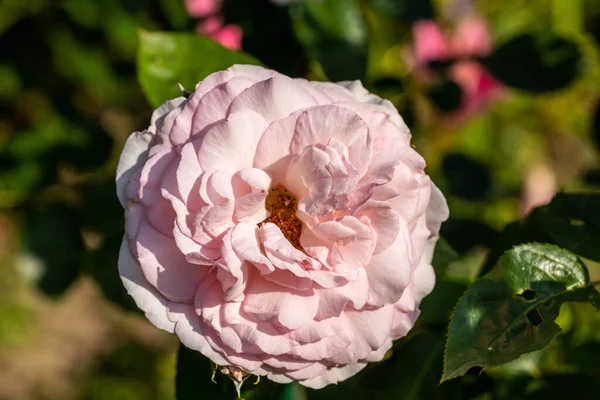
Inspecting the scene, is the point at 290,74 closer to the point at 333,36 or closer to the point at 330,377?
the point at 333,36

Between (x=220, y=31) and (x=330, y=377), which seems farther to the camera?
(x=220, y=31)

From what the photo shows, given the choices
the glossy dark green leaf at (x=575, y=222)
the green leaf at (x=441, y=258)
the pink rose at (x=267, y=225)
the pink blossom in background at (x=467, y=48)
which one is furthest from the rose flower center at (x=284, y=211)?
the pink blossom in background at (x=467, y=48)

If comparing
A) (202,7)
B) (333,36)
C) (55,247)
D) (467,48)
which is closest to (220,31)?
(202,7)

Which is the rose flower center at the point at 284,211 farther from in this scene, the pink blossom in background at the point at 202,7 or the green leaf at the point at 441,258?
the pink blossom in background at the point at 202,7

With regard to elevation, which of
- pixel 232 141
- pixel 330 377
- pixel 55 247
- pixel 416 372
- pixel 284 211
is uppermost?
pixel 232 141

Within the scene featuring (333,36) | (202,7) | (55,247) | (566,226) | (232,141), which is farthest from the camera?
(202,7)

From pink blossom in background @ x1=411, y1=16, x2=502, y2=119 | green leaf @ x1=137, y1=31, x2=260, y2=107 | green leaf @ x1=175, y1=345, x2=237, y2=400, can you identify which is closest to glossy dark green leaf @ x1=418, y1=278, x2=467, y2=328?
green leaf @ x1=175, y1=345, x2=237, y2=400

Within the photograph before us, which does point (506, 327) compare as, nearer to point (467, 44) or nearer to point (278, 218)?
point (278, 218)
